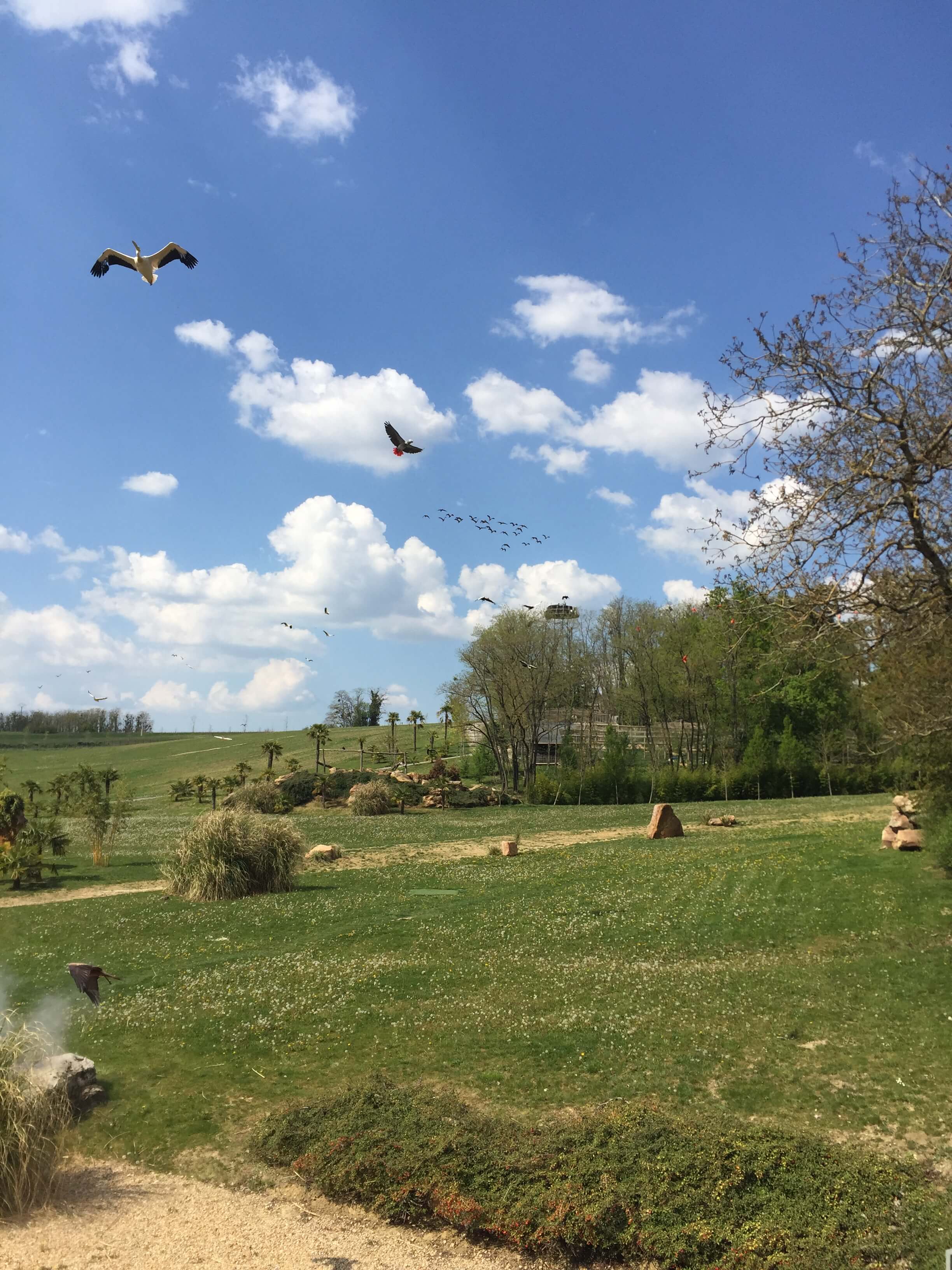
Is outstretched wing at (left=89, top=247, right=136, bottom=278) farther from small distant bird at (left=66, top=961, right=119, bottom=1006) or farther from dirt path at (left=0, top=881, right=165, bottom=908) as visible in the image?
dirt path at (left=0, top=881, right=165, bottom=908)

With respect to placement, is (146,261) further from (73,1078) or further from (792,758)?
(792,758)

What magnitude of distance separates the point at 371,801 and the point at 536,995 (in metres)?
36.4

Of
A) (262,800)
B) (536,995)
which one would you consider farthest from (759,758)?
(536,995)

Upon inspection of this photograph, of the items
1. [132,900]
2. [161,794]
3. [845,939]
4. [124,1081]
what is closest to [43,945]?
[132,900]

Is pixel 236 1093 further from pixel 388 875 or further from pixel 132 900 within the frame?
pixel 388 875

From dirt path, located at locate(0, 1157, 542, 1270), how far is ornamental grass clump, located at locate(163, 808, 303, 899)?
45.4 ft

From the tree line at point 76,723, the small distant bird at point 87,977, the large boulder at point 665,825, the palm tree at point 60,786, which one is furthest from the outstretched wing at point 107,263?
the tree line at point 76,723

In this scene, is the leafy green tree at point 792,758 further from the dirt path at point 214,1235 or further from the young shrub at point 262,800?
the dirt path at point 214,1235

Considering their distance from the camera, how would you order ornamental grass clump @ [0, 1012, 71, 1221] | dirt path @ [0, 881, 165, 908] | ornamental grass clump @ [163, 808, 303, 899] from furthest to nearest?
1. dirt path @ [0, 881, 165, 908]
2. ornamental grass clump @ [163, 808, 303, 899]
3. ornamental grass clump @ [0, 1012, 71, 1221]

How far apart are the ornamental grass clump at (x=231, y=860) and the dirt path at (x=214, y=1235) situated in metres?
13.8

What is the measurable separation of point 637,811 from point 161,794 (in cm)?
4324

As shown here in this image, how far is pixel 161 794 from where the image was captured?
6994cm

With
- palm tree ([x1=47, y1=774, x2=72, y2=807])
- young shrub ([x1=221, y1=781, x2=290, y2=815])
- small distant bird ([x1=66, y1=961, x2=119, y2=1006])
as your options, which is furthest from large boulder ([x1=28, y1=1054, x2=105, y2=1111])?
young shrub ([x1=221, y1=781, x2=290, y2=815])

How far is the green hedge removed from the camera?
19.5 feet
